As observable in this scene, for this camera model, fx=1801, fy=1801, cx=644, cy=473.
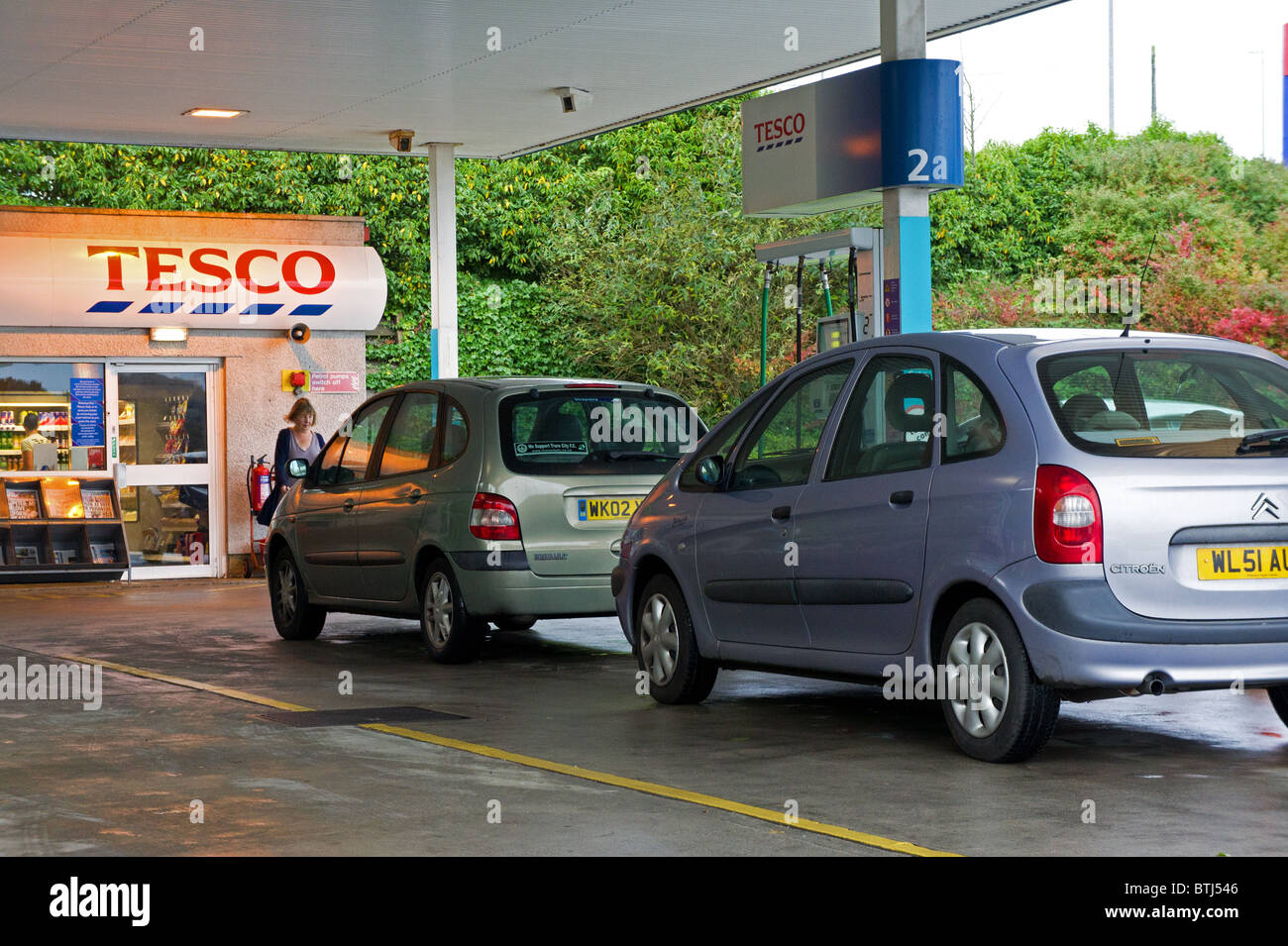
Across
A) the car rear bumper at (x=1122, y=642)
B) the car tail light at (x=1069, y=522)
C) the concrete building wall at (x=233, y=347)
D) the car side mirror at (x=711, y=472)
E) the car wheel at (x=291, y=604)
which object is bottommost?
the car wheel at (x=291, y=604)

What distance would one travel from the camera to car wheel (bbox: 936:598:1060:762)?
22.3 ft

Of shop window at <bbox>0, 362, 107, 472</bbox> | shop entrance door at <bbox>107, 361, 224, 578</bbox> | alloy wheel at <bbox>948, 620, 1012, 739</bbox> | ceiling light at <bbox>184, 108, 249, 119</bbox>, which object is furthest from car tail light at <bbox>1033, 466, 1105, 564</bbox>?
shop window at <bbox>0, 362, 107, 472</bbox>

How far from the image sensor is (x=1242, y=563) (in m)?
6.67

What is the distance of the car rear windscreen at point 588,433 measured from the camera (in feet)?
35.1

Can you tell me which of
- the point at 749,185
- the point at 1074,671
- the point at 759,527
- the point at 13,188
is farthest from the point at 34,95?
the point at 13,188

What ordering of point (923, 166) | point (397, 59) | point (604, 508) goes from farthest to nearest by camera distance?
point (397, 59) → point (923, 166) → point (604, 508)

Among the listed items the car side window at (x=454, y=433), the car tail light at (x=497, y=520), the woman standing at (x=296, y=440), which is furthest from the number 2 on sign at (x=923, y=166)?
the woman standing at (x=296, y=440)

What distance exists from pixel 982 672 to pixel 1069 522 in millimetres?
743

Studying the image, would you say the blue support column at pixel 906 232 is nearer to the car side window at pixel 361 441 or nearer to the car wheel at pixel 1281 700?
the car side window at pixel 361 441

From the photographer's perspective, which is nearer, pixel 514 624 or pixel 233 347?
pixel 514 624

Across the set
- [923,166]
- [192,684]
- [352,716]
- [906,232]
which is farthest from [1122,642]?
[923,166]

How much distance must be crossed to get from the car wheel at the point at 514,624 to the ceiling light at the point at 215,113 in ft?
21.3

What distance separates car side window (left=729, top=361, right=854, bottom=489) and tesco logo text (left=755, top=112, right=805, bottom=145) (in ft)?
13.2

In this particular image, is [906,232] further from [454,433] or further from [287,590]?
[287,590]
